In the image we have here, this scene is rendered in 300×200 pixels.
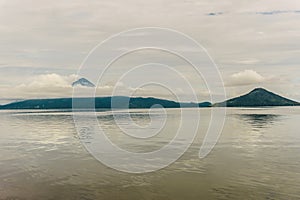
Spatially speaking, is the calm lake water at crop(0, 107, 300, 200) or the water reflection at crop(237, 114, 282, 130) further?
the water reflection at crop(237, 114, 282, 130)

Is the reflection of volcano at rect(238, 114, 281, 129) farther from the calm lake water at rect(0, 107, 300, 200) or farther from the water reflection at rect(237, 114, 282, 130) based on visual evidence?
the calm lake water at rect(0, 107, 300, 200)

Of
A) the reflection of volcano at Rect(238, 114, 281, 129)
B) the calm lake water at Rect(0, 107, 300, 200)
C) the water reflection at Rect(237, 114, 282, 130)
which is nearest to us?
the calm lake water at Rect(0, 107, 300, 200)

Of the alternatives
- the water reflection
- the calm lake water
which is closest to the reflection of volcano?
the water reflection

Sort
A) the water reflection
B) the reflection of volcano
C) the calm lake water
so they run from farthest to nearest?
the reflection of volcano < the water reflection < the calm lake water

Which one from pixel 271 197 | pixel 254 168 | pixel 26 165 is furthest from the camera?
pixel 26 165

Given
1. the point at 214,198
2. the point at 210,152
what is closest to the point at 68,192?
the point at 214,198

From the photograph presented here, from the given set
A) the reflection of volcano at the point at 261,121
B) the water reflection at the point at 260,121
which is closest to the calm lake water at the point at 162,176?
the water reflection at the point at 260,121

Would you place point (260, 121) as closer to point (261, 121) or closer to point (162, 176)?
point (261, 121)

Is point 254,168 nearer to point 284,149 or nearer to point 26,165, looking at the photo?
point 284,149

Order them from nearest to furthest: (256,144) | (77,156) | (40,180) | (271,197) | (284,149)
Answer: (271,197)
(40,180)
(77,156)
(284,149)
(256,144)

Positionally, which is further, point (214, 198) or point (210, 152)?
point (210, 152)

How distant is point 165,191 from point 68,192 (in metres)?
6.28

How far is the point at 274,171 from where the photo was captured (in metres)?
29.0

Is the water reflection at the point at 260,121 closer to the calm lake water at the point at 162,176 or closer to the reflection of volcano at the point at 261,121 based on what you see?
the reflection of volcano at the point at 261,121
